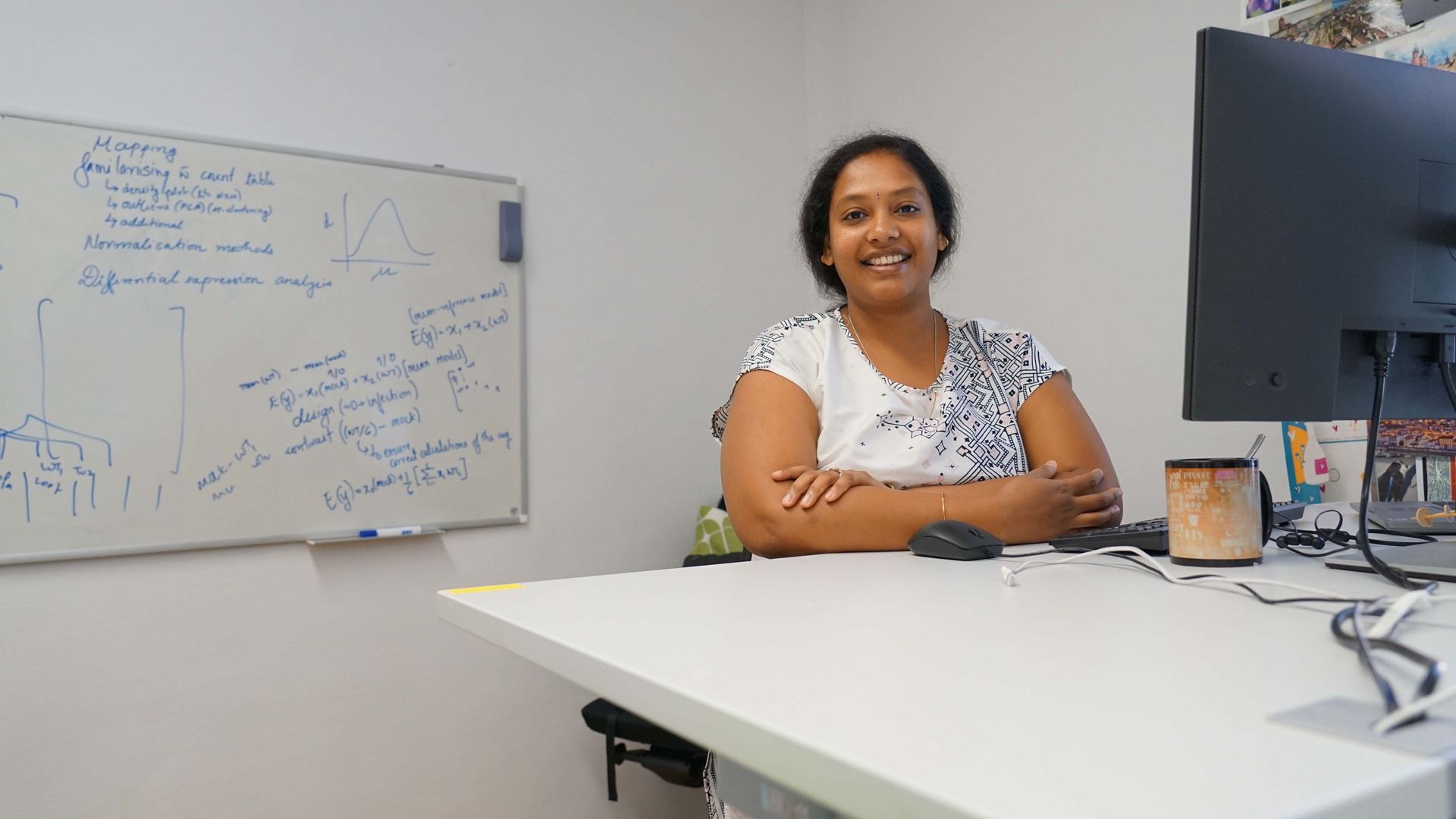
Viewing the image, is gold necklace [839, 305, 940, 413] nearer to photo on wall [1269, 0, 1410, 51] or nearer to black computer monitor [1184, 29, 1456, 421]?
black computer monitor [1184, 29, 1456, 421]

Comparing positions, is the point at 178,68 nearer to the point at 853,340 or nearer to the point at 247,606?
the point at 247,606

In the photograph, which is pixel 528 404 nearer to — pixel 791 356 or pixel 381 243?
pixel 381 243

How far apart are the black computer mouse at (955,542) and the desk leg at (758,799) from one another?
433 mm

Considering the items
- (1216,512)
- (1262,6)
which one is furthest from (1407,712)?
(1262,6)

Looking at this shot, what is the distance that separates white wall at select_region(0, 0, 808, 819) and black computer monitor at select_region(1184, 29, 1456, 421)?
186 cm

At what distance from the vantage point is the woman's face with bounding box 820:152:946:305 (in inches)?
61.0

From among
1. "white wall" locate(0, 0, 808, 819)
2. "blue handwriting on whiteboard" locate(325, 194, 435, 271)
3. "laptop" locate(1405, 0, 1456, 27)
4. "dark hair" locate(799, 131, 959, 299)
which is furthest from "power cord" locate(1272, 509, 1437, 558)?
"blue handwriting on whiteboard" locate(325, 194, 435, 271)

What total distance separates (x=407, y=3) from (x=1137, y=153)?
1744 millimetres

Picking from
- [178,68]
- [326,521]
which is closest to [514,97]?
[178,68]

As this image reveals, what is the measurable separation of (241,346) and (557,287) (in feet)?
2.51

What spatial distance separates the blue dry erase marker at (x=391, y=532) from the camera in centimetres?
215

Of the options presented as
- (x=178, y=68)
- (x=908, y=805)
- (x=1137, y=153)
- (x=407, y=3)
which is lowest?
(x=908, y=805)

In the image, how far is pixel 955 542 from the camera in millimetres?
1013

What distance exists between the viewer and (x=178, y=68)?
2010 mm
